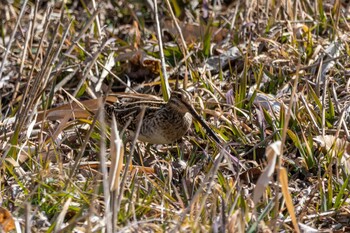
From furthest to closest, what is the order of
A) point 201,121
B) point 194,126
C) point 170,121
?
point 194,126
point 170,121
point 201,121

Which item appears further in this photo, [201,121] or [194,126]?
[194,126]

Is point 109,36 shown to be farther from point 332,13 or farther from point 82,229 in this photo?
point 82,229

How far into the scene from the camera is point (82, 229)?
3.47 meters

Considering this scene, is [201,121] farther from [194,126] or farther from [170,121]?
[194,126]

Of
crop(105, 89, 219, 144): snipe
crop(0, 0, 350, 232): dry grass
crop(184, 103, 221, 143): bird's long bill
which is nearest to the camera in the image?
crop(0, 0, 350, 232): dry grass

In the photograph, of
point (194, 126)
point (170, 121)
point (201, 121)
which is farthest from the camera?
point (194, 126)

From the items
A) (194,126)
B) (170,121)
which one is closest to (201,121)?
(170,121)

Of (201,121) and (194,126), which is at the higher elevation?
(201,121)

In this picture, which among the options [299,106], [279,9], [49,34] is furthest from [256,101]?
[49,34]

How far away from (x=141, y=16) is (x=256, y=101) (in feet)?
6.44

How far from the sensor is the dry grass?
3.45 metres

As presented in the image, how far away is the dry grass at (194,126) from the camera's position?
11.3 ft

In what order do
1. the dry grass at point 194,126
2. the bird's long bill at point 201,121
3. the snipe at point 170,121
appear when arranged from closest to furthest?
1. the dry grass at point 194,126
2. the bird's long bill at point 201,121
3. the snipe at point 170,121

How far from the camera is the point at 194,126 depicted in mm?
4855
